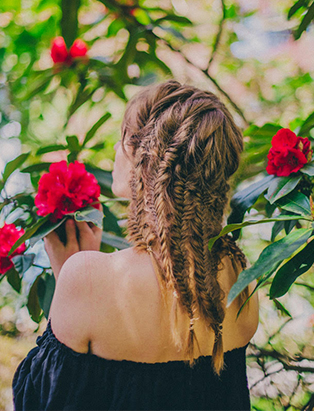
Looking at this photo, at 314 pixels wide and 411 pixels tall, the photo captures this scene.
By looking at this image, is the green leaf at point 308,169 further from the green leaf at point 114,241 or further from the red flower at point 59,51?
the red flower at point 59,51

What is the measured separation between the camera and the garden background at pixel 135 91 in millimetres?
1429

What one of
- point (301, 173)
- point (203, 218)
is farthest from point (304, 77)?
point (203, 218)

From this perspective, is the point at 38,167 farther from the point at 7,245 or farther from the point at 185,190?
the point at 185,190

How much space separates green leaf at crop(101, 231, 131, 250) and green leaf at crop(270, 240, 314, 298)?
2.23 feet

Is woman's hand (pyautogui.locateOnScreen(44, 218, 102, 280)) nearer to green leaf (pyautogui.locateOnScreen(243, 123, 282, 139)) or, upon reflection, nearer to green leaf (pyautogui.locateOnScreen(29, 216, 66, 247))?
green leaf (pyautogui.locateOnScreen(29, 216, 66, 247))

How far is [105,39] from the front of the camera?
185cm

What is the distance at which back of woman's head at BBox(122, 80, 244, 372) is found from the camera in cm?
85

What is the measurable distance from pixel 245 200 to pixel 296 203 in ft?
0.50

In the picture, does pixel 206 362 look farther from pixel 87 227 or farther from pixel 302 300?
pixel 302 300

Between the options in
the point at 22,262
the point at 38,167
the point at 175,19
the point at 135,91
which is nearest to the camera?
the point at 22,262

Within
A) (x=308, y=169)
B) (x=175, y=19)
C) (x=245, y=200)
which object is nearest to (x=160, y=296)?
(x=245, y=200)

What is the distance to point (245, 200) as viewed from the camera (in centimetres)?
100

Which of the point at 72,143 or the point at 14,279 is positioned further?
the point at 72,143

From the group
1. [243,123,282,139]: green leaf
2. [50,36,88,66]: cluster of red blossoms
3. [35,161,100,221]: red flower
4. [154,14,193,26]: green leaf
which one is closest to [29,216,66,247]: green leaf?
[35,161,100,221]: red flower
